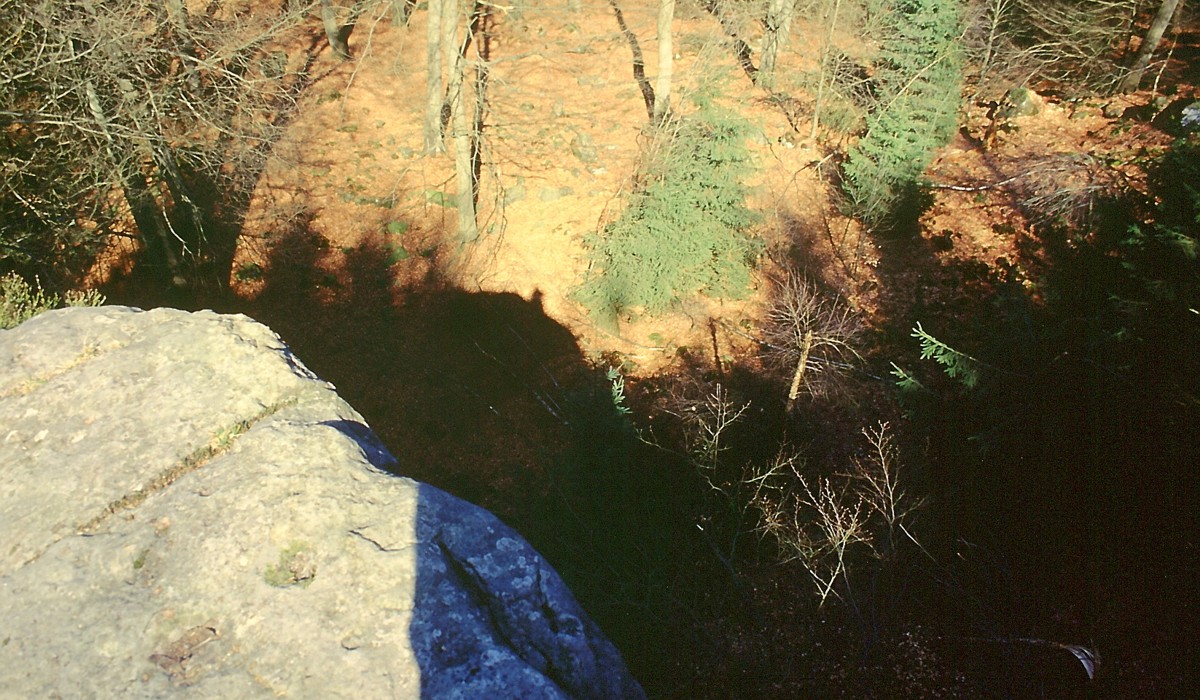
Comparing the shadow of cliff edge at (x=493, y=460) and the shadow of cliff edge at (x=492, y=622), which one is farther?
the shadow of cliff edge at (x=493, y=460)

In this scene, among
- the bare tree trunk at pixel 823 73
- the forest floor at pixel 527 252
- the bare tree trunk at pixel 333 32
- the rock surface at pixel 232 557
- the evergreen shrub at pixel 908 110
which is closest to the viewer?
the rock surface at pixel 232 557

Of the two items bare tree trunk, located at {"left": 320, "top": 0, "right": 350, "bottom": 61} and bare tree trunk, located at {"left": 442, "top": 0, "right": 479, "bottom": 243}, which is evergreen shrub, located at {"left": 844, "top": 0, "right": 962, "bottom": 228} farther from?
bare tree trunk, located at {"left": 320, "top": 0, "right": 350, "bottom": 61}

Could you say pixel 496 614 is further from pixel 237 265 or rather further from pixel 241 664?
pixel 237 265

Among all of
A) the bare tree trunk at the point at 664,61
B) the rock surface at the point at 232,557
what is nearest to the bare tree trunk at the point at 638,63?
the bare tree trunk at the point at 664,61

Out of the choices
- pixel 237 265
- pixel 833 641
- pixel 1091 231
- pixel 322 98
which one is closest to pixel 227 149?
pixel 237 265

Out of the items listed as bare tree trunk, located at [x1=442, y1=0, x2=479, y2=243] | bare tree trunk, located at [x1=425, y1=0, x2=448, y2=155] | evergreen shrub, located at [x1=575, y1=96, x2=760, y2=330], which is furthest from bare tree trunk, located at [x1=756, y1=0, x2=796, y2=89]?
bare tree trunk, located at [x1=442, y1=0, x2=479, y2=243]

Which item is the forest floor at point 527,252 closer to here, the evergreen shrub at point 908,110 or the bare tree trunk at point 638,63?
the bare tree trunk at point 638,63
